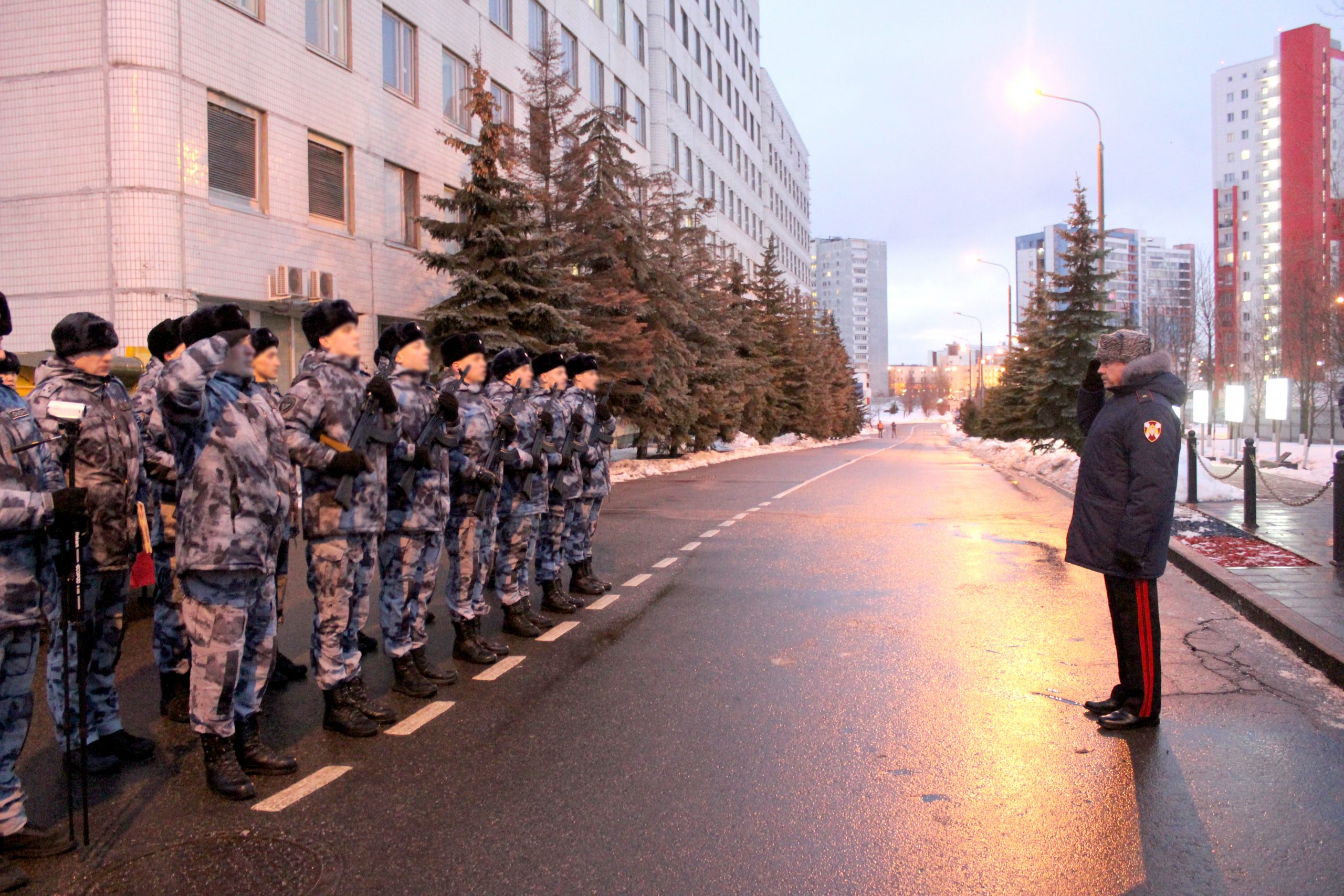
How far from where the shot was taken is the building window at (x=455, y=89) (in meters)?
25.2

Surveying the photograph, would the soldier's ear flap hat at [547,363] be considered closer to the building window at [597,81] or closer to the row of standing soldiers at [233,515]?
the row of standing soldiers at [233,515]

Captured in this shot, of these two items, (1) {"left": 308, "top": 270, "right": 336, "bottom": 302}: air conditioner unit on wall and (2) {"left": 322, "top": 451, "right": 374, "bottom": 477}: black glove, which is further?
(1) {"left": 308, "top": 270, "right": 336, "bottom": 302}: air conditioner unit on wall

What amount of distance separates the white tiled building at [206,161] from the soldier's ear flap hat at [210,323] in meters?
13.3

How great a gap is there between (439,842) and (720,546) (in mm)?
8266

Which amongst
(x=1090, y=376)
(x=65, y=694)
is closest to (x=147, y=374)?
(x=65, y=694)

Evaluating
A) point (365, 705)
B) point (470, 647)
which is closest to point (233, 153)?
point (470, 647)

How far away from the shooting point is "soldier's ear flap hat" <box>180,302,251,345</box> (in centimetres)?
425

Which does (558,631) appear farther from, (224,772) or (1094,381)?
(1094,381)

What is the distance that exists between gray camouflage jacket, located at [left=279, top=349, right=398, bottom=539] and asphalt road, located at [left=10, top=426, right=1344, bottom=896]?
3.56ft

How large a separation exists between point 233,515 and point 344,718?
1.36 meters

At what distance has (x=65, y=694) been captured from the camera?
4.06 meters

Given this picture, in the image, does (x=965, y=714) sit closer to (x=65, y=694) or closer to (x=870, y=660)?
(x=870, y=660)

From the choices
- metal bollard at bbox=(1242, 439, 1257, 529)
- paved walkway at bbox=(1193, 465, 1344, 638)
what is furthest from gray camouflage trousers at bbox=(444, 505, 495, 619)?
metal bollard at bbox=(1242, 439, 1257, 529)

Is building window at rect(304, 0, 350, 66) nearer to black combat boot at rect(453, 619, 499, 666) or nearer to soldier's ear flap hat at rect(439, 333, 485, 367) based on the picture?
soldier's ear flap hat at rect(439, 333, 485, 367)
